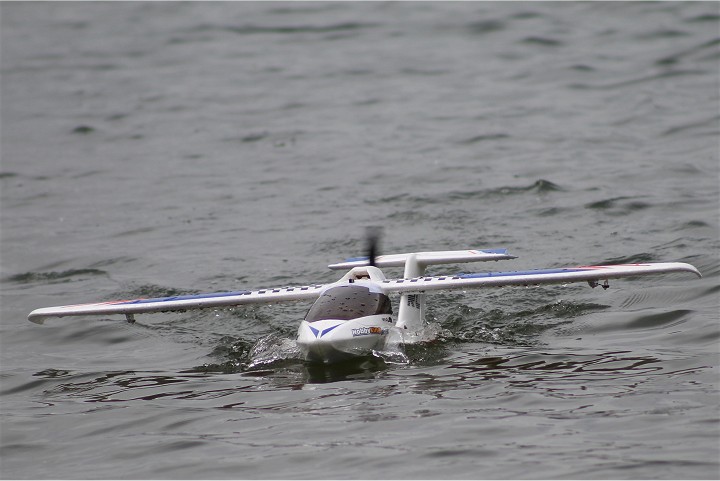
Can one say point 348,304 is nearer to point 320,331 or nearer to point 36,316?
point 320,331

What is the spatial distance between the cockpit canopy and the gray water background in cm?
94

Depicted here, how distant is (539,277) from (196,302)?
5955mm

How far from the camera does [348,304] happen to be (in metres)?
16.4

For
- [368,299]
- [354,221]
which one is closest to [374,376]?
[368,299]

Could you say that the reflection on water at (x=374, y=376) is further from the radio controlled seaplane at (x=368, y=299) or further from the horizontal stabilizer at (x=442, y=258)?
the horizontal stabilizer at (x=442, y=258)

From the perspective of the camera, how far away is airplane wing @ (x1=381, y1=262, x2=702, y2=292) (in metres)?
16.2

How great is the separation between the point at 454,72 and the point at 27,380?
2705cm

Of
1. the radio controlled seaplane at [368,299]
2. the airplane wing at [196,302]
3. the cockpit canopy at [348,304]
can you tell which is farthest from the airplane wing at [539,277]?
the airplane wing at [196,302]

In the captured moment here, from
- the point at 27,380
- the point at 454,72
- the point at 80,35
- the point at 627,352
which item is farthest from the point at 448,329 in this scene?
the point at 80,35

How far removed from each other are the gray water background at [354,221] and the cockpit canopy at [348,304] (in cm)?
94

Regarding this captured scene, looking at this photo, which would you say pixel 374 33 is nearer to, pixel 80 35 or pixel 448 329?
pixel 80 35

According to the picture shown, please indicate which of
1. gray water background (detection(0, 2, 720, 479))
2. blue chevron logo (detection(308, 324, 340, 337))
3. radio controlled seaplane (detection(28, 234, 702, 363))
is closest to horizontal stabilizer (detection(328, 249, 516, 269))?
radio controlled seaplane (detection(28, 234, 702, 363))

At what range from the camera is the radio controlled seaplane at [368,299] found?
51.9ft

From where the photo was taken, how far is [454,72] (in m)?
41.2
